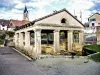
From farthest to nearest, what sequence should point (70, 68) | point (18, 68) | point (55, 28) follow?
point (55, 28) < point (18, 68) < point (70, 68)

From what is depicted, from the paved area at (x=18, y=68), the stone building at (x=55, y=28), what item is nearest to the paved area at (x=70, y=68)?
the paved area at (x=18, y=68)

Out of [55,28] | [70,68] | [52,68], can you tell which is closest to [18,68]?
[52,68]

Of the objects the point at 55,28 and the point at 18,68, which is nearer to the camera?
the point at 18,68

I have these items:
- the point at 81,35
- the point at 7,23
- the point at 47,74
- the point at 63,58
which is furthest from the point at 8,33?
the point at 47,74

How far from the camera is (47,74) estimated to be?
14570 millimetres

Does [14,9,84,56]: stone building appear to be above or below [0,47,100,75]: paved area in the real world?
above

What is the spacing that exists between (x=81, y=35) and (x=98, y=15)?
134 ft

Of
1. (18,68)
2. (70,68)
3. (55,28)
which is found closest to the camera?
(70,68)

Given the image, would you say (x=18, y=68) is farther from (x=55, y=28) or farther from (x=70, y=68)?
(x=55, y=28)

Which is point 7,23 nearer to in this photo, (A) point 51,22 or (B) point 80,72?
(A) point 51,22

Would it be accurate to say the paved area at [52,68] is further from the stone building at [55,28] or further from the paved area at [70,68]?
the stone building at [55,28]

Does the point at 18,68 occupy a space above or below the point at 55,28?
below

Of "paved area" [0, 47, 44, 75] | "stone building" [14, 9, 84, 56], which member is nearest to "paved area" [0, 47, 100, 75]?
"paved area" [0, 47, 44, 75]

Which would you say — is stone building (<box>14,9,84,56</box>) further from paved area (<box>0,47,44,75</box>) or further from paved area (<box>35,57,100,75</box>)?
paved area (<box>0,47,44,75</box>)
